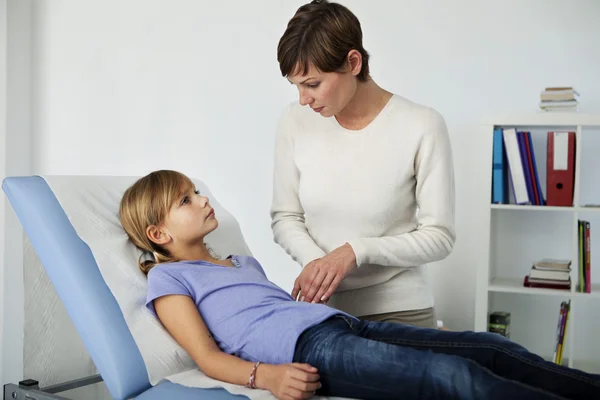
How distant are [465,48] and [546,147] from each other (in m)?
0.51

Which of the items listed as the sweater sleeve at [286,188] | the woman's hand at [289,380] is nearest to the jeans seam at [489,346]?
the woman's hand at [289,380]

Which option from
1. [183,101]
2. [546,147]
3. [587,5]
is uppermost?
[587,5]

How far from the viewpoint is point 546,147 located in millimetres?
2777

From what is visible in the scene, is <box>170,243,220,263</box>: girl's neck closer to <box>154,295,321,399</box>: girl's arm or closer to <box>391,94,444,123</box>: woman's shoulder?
<box>154,295,321,399</box>: girl's arm

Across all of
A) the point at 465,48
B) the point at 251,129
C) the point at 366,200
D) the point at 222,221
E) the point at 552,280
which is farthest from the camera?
the point at 251,129

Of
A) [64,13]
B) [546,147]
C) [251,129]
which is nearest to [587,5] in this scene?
[546,147]

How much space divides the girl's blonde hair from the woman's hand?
48 centimetres

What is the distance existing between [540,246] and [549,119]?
21.1 inches

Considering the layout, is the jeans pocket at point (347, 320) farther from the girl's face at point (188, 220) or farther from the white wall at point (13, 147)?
the white wall at point (13, 147)

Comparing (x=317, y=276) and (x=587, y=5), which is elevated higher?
(x=587, y=5)

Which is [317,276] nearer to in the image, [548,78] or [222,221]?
[222,221]

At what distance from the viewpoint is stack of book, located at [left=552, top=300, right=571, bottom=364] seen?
2.64m

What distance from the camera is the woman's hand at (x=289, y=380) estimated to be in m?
1.33

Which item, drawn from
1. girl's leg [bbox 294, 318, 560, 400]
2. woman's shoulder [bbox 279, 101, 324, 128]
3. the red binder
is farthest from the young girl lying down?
the red binder
